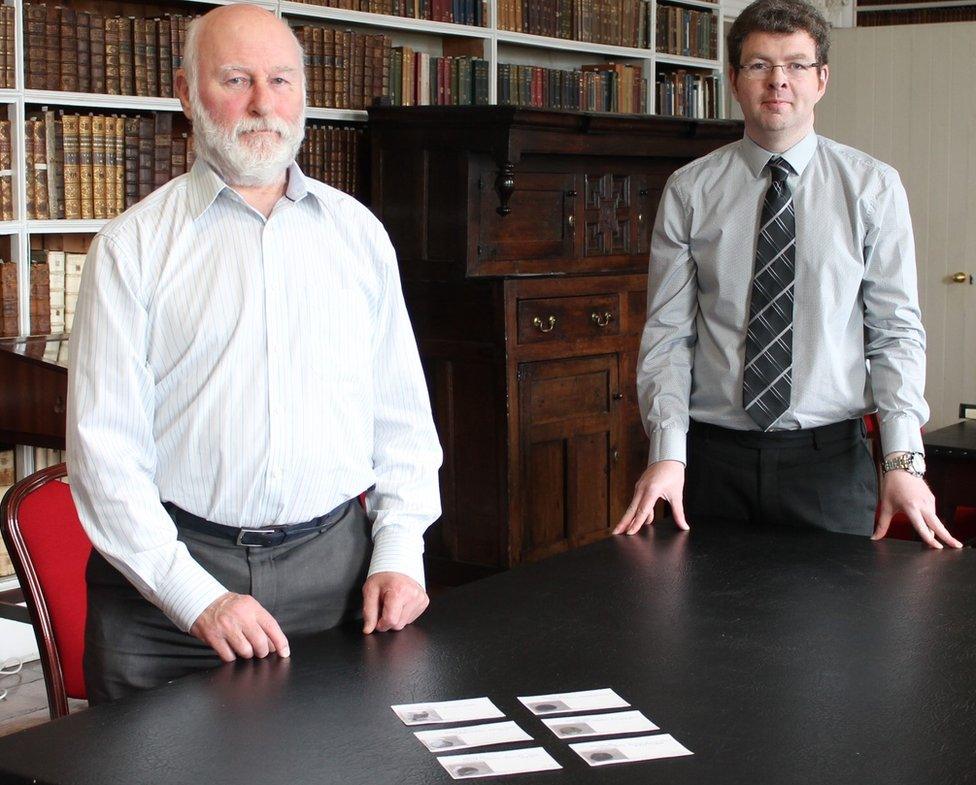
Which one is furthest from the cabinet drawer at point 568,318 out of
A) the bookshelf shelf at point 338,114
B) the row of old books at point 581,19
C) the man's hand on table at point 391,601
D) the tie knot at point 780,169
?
the man's hand on table at point 391,601

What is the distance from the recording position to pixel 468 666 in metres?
1.67

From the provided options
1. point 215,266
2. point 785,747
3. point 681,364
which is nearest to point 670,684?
point 785,747

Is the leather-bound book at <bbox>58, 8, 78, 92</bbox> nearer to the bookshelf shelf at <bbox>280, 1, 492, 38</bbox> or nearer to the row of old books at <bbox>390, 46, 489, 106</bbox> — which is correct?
the bookshelf shelf at <bbox>280, 1, 492, 38</bbox>

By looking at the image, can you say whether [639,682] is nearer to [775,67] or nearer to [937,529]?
[937,529]

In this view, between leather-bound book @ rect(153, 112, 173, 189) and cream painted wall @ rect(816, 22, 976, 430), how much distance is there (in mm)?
4011

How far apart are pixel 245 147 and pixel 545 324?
2914 millimetres

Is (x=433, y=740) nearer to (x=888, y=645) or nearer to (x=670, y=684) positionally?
(x=670, y=684)

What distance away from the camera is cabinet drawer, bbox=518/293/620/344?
4.78 m

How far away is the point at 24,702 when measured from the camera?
12.9 ft

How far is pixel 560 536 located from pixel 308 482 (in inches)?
122

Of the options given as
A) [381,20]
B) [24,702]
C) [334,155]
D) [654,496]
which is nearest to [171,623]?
[654,496]

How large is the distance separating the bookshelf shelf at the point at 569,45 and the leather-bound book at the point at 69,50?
1.95 meters

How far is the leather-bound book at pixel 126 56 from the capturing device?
4375mm

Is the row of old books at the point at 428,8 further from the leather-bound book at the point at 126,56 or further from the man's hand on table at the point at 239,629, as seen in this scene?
the man's hand on table at the point at 239,629
